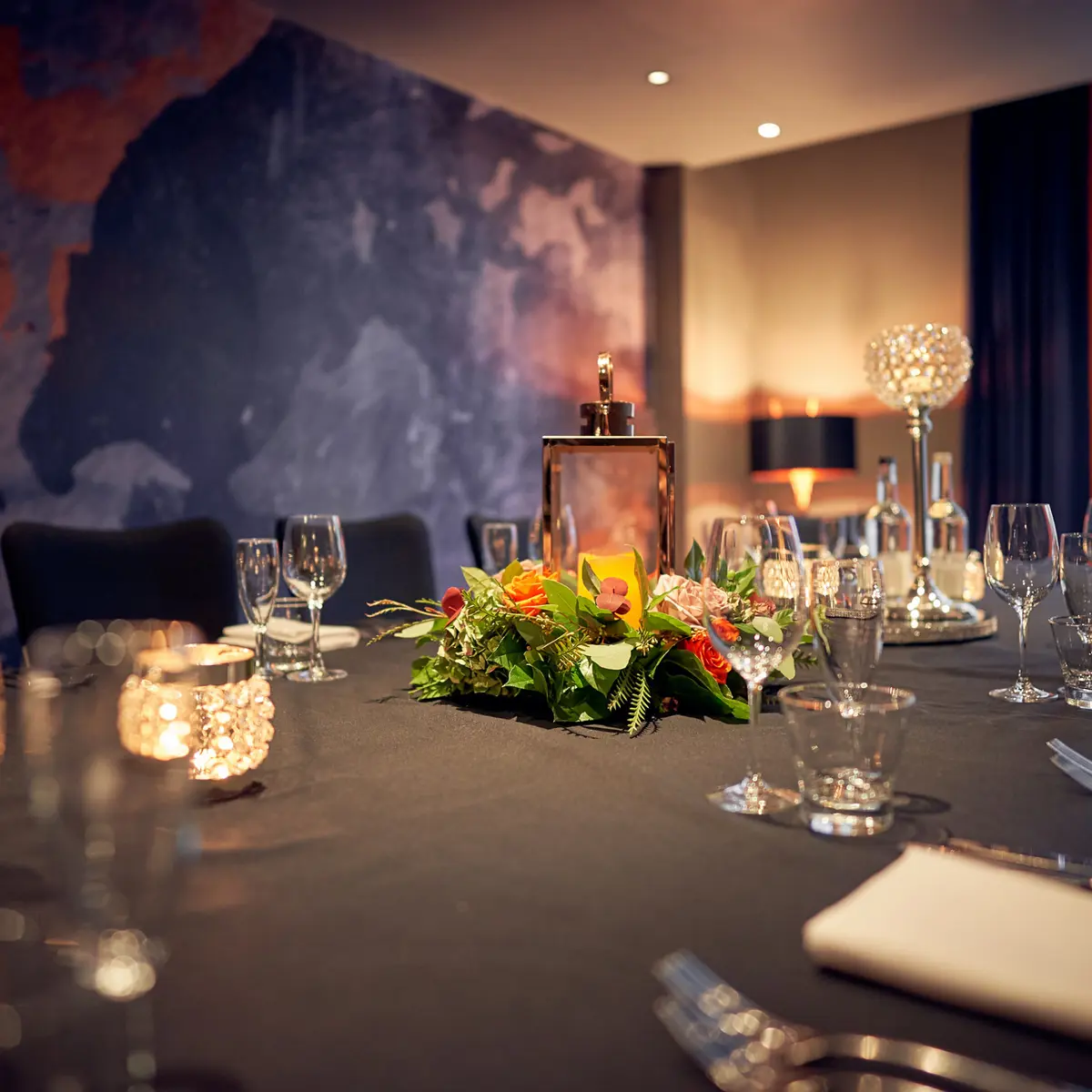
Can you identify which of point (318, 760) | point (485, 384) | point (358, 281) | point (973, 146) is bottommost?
point (318, 760)

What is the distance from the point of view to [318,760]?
1023mm

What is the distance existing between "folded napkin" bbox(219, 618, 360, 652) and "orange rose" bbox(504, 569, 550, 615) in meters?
0.57

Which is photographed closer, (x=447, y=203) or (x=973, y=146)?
(x=447, y=203)

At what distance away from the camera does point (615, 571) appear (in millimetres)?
1248

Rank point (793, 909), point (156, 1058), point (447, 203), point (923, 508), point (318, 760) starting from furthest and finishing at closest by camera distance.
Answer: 1. point (447, 203)
2. point (923, 508)
3. point (318, 760)
4. point (793, 909)
5. point (156, 1058)

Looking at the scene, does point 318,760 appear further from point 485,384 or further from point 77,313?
point 485,384

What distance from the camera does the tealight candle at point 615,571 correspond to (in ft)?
3.96

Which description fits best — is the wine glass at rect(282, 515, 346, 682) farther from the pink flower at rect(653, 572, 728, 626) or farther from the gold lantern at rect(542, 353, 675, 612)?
the pink flower at rect(653, 572, 728, 626)

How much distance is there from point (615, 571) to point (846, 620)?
339 mm

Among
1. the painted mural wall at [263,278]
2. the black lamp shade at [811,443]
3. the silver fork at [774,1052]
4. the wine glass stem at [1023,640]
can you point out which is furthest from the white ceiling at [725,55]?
the silver fork at [774,1052]

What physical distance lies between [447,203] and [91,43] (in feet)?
5.58

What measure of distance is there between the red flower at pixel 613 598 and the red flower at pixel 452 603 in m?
0.20

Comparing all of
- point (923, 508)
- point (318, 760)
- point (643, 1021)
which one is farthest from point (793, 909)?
point (923, 508)

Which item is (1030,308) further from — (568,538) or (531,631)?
(531,631)
